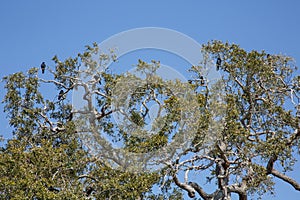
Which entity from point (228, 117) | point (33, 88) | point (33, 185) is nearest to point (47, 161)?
point (33, 185)

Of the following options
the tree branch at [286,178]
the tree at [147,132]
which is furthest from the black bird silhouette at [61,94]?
the tree branch at [286,178]

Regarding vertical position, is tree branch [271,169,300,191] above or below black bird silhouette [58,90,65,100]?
below

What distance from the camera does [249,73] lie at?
17.9 meters

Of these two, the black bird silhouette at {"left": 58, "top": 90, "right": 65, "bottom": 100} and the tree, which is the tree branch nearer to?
the tree

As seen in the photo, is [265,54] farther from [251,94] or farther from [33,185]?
[33,185]

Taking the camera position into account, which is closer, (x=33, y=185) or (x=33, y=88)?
(x=33, y=185)

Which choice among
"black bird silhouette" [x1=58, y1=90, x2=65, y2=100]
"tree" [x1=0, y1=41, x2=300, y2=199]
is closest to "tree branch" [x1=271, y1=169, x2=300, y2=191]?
"tree" [x1=0, y1=41, x2=300, y2=199]

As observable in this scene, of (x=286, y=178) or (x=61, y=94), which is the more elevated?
(x=61, y=94)

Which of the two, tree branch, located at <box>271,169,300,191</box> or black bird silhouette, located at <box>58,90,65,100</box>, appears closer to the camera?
tree branch, located at <box>271,169,300,191</box>

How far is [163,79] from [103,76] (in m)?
2.15

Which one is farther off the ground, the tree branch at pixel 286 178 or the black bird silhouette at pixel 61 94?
the black bird silhouette at pixel 61 94

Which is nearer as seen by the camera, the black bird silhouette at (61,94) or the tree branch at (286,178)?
the tree branch at (286,178)

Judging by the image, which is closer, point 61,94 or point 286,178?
point 286,178

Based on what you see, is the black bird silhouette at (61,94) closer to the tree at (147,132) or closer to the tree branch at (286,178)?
the tree at (147,132)
